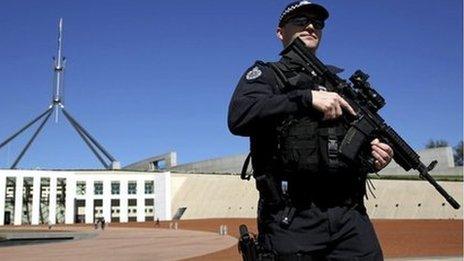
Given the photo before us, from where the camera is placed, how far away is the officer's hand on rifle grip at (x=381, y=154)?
2.90 meters

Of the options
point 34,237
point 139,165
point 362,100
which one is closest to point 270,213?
point 362,100

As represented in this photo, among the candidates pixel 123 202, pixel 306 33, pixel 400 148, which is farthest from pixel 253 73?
pixel 123 202

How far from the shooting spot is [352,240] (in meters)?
2.83

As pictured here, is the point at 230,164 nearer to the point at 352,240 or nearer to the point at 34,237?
the point at 34,237

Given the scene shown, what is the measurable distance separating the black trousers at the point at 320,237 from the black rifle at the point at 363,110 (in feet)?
1.15

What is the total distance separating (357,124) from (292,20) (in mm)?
802

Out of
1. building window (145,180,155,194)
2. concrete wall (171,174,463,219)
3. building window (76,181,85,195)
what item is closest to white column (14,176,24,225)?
building window (76,181,85,195)

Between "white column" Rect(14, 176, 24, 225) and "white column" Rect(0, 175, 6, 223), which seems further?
"white column" Rect(14, 176, 24, 225)

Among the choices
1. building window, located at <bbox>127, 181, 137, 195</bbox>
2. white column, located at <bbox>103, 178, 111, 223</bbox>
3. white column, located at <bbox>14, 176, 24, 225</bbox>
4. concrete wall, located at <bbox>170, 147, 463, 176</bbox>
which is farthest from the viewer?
concrete wall, located at <bbox>170, 147, 463, 176</bbox>

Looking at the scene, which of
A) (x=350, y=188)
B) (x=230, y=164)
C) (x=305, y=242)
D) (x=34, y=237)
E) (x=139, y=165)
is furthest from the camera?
(x=139, y=165)

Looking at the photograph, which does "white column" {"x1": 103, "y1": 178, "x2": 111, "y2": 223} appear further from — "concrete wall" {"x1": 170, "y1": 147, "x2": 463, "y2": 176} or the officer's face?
the officer's face

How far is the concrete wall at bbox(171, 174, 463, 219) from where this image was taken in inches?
2847

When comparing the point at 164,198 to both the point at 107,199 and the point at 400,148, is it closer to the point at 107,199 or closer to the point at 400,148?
the point at 107,199

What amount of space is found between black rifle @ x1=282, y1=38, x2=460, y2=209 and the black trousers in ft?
1.15
